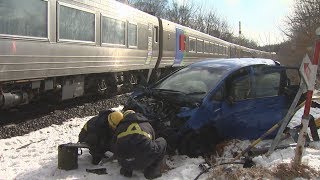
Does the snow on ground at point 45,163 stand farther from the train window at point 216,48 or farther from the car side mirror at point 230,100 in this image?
the train window at point 216,48

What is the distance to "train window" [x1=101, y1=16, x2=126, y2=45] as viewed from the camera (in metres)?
12.6

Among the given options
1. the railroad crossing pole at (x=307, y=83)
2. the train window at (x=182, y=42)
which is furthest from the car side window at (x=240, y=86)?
the train window at (x=182, y=42)

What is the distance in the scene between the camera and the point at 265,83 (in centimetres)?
749

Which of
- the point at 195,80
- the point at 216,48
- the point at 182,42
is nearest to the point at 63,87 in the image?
the point at 195,80

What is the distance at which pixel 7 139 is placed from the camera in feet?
24.9

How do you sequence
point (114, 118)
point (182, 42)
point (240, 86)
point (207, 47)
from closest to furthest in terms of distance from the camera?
point (114, 118)
point (240, 86)
point (182, 42)
point (207, 47)

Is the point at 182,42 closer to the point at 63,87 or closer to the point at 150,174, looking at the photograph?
the point at 63,87

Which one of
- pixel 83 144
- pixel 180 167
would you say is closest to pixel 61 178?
pixel 83 144

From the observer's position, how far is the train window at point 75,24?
10008mm

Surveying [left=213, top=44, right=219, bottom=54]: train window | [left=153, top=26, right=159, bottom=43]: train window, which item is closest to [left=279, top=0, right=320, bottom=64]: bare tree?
[left=213, top=44, right=219, bottom=54]: train window

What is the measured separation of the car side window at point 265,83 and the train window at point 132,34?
773cm

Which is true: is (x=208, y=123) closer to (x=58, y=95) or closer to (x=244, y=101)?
(x=244, y=101)

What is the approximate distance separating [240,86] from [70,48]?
4.80 meters

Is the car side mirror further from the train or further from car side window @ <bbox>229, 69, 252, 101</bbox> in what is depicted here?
the train
